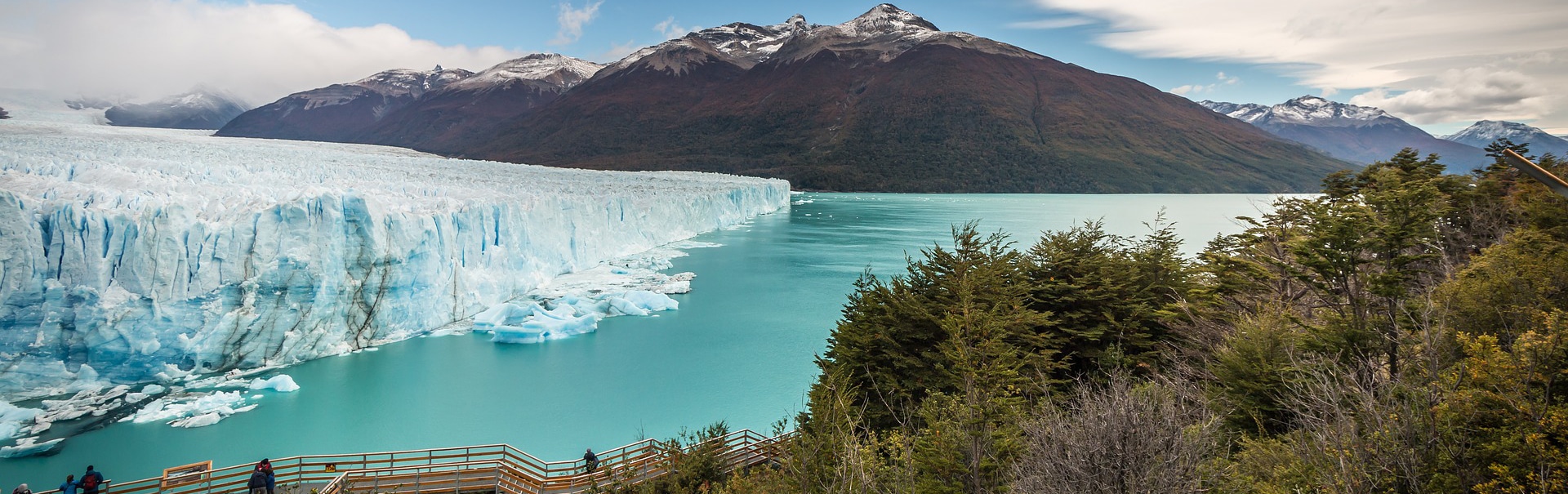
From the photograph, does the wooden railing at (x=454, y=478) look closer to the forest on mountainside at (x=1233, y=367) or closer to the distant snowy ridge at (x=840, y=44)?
the forest on mountainside at (x=1233, y=367)

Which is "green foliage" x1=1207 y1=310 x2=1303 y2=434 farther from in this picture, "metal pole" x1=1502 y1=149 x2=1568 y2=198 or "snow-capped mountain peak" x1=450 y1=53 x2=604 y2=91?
"snow-capped mountain peak" x1=450 y1=53 x2=604 y2=91

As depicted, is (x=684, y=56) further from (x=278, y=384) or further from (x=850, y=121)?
(x=278, y=384)

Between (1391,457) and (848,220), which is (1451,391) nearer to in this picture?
(1391,457)

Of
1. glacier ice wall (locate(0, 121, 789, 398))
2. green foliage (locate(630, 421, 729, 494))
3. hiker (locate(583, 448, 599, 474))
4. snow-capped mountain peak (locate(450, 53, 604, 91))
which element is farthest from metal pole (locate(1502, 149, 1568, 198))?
snow-capped mountain peak (locate(450, 53, 604, 91))

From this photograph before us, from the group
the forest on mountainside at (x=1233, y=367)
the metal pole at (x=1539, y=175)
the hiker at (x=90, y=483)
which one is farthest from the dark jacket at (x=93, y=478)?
the metal pole at (x=1539, y=175)

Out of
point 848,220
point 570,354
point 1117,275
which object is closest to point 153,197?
point 570,354
